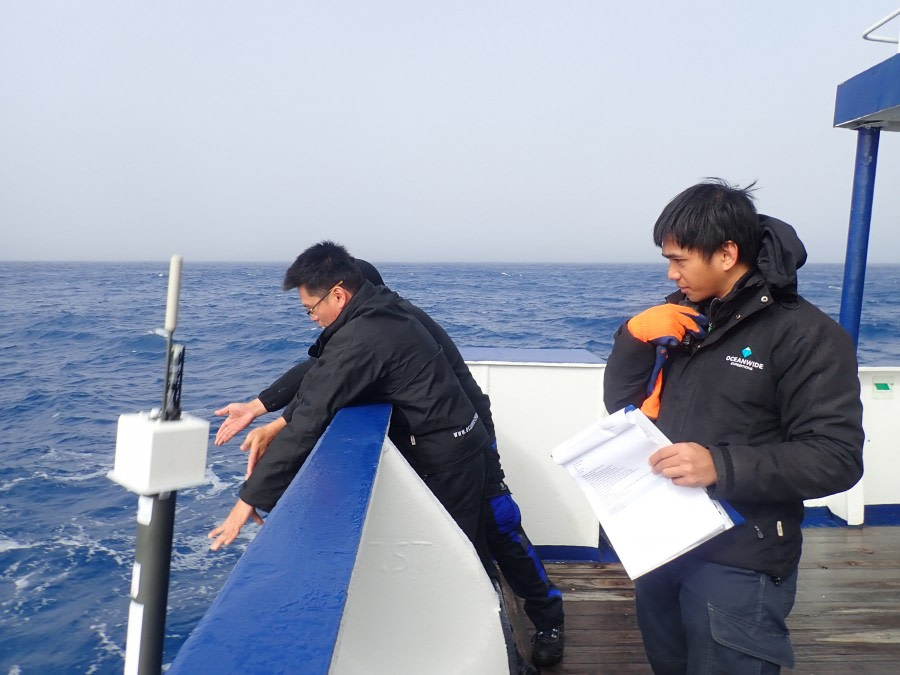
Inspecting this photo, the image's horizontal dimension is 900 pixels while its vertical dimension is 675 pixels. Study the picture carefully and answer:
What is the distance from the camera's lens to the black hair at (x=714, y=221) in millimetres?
1439

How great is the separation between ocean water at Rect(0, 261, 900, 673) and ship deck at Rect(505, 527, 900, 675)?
3.53 meters

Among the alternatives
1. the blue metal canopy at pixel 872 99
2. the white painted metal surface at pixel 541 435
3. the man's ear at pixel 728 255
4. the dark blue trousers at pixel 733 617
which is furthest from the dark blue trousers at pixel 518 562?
the blue metal canopy at pixel 872 99

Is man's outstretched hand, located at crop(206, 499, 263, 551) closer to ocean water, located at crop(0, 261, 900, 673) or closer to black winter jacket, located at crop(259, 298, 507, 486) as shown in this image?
black winter jacket, located at crop(259, 298, 507, 486)

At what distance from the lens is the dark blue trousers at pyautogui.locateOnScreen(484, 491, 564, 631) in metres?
2.59

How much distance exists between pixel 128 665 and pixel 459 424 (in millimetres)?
1277

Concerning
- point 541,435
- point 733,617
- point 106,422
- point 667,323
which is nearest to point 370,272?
point 541,435

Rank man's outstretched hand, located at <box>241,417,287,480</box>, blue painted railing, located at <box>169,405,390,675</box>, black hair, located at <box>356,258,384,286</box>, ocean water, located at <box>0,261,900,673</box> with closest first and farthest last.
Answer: blue painted railing, located at <box>169,405,390,675</box> → man's outstretched hand, located at <box>241,417,287,480</box> → black hair, located at <box>356,258,384,286</box> → ocean water, located at <box>0,261,900,673</box>

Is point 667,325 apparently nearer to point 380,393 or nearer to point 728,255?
point 728,255

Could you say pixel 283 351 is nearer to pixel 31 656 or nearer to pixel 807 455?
pixel 31 656

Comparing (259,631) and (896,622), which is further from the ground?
(259,631)

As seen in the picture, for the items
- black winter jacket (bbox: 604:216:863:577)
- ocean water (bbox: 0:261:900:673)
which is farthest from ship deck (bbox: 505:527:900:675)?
ocean water (bbox: 0:261:900:673)

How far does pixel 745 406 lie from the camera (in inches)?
56.6

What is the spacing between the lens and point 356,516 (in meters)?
1.16

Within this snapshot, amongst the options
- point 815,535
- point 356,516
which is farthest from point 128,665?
point 815,535
